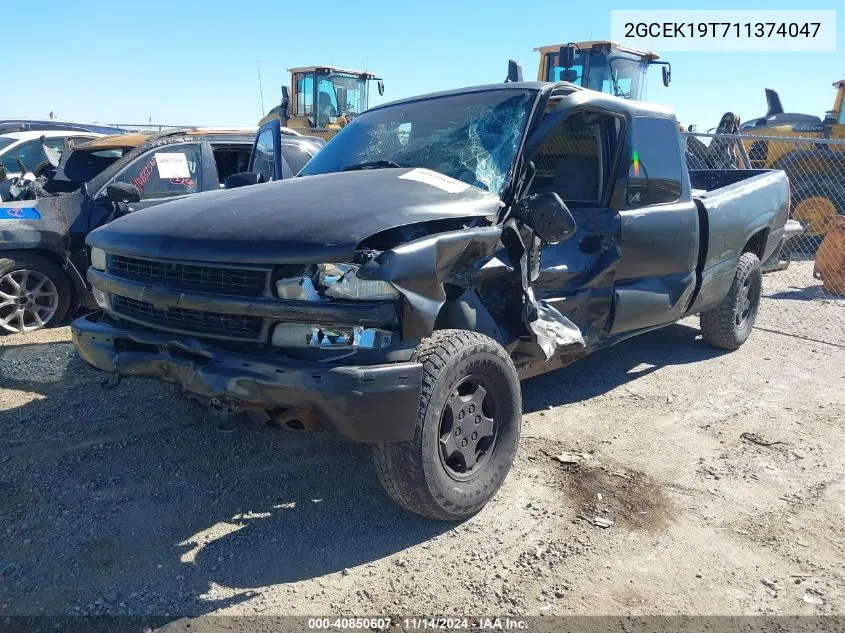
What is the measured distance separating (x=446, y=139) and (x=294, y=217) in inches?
53.1

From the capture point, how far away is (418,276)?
2.69 metres

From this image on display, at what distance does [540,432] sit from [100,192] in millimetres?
4624

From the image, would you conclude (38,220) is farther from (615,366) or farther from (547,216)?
(615,366)

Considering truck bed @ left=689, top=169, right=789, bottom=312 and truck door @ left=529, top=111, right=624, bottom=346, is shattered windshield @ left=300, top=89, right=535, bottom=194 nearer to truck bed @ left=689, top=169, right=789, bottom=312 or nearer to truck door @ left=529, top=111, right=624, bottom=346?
truck door @ left=529, top=111, right=624, bottom=346

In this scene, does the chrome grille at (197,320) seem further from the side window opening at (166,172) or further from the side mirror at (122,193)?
the side window opening at (166,172)

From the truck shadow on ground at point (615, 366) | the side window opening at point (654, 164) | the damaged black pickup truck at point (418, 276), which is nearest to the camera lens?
the damaged black pickup truck at point (418, 276)

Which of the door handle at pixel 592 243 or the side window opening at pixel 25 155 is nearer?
the door handle at pixel 592 243

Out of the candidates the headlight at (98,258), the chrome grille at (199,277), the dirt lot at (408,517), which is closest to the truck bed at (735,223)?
the dirt lot at (408,517)

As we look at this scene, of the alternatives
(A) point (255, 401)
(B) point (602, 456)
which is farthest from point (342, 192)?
(B) point (602, 456)

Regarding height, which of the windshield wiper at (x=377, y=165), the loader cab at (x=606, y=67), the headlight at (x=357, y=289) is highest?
the loader cab at (x=606, y=67)

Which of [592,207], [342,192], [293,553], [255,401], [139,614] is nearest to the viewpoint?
[139,614]

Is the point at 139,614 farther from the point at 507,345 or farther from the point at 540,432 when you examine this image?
the point at 540,432

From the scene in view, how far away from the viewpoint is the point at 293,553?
2.85 m

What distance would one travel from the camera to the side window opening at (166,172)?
634 cm
